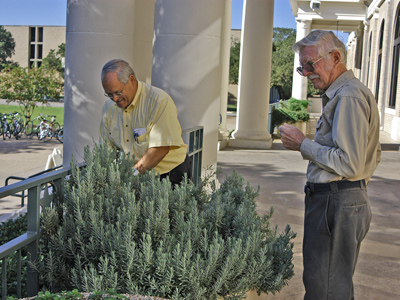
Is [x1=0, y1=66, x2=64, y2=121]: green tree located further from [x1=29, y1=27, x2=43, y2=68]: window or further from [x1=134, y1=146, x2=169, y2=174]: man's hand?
[x1=29, y1=27, x2=43, y2=68]: window

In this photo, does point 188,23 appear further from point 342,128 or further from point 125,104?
point 342,128

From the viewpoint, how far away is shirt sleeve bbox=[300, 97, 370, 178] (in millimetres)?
2594

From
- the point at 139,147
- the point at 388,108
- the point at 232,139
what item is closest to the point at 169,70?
the point at 139,147

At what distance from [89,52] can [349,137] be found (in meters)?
4.16

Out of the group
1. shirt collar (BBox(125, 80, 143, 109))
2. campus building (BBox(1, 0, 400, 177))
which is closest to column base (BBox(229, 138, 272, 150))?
campus building (BBox(1, 0, 400, 177))

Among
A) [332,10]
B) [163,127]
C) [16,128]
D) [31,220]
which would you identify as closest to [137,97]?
[163,127]

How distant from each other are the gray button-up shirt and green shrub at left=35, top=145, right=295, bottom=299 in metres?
0.61

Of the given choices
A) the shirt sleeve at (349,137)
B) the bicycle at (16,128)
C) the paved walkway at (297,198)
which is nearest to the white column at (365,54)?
the paved walkway at (297,198)

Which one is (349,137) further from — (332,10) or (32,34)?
(32,34)

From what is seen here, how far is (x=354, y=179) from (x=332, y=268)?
0.53 meters

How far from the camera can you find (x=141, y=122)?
3.87 meters

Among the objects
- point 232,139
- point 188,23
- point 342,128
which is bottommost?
point 232,139

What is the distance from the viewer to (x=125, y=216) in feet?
9.36

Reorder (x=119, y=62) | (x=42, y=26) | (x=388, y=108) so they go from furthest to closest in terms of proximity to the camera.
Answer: (x=42, y=26) < (x=388, y=108) < (x=119, y=62)
